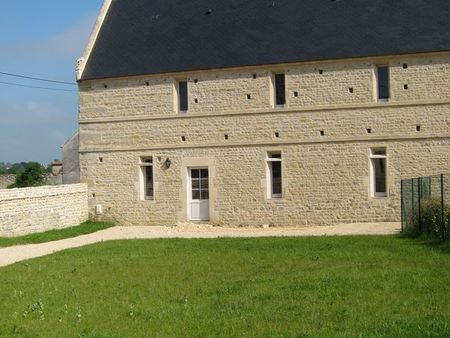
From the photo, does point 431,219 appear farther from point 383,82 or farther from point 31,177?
point 31,177

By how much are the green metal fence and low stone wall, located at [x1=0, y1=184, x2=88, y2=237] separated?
36.6 feet

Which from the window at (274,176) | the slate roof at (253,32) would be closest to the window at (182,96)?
the slate roof at (253,32)

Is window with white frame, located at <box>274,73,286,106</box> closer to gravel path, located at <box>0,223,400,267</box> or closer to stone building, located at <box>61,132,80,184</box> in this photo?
gravel path, located at <box>0,223,400,267</box>

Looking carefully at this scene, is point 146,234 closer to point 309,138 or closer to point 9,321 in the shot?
point 309,138

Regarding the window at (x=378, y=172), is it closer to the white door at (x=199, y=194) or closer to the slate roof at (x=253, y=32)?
the slate roof at (x=253, y=32)

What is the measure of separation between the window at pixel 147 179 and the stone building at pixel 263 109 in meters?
0.04

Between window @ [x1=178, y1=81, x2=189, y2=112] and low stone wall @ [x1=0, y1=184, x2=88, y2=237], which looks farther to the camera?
window @ [x1=178, y1=81, x2=189, y2=112]

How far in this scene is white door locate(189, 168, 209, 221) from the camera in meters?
23.2

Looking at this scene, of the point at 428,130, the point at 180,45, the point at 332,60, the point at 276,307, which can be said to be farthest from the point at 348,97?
the point at 276,307

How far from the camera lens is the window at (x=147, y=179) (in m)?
23.9

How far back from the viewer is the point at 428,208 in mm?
14867

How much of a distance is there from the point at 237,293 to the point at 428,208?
6.96m

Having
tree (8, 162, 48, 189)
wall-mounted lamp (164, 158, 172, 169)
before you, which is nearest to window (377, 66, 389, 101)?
wall-mounted lamp (164, 158, 172, 169)

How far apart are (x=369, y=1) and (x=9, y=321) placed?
57.9ft
